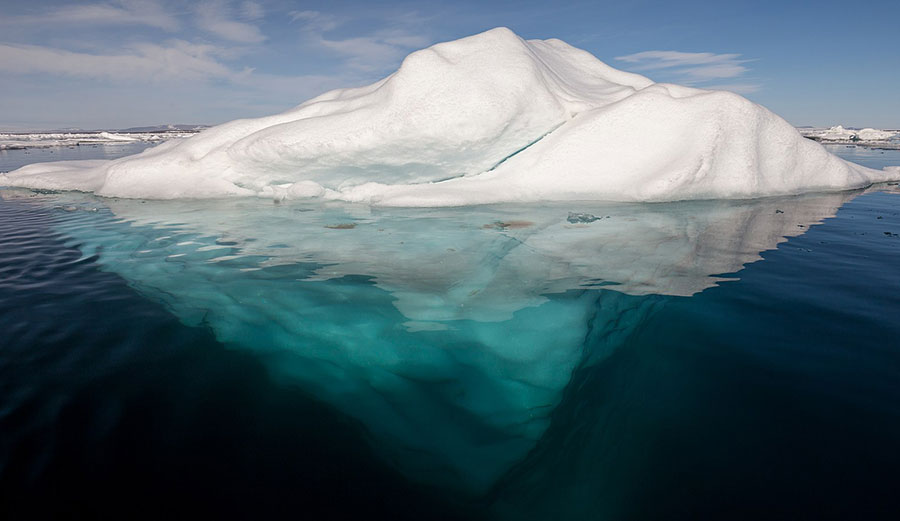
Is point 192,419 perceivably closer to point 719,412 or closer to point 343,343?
point 343,343

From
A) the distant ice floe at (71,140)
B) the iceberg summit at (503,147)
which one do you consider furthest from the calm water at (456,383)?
the distant ice floe at (71,140)

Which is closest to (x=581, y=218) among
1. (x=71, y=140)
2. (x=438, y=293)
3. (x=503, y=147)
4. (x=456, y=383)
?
(x=503, y=147)

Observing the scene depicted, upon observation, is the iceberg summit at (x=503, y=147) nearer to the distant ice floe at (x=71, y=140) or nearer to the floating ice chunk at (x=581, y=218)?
the floating ice chunk at (x=581, y=218)

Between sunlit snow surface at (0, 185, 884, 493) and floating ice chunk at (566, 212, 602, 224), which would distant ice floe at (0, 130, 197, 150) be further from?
floating ice chunk at (566, 212, 602, 224)

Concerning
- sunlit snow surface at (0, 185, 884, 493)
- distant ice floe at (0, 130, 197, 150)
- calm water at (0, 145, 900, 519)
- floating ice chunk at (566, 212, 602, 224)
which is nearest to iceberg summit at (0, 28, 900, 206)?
sunlit snow surface at (0, 185, 884, 493)

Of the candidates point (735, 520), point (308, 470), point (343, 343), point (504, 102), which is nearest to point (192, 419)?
point (308, 470)

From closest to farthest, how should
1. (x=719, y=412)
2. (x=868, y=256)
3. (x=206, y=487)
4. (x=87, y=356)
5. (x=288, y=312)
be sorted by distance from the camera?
(x=206, y=487) < (x=719, y=412) < (x=87, y=356) < (x=288, y=312) < (x=868, y=256)

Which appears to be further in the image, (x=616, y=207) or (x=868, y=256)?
(x=616, y=207)
